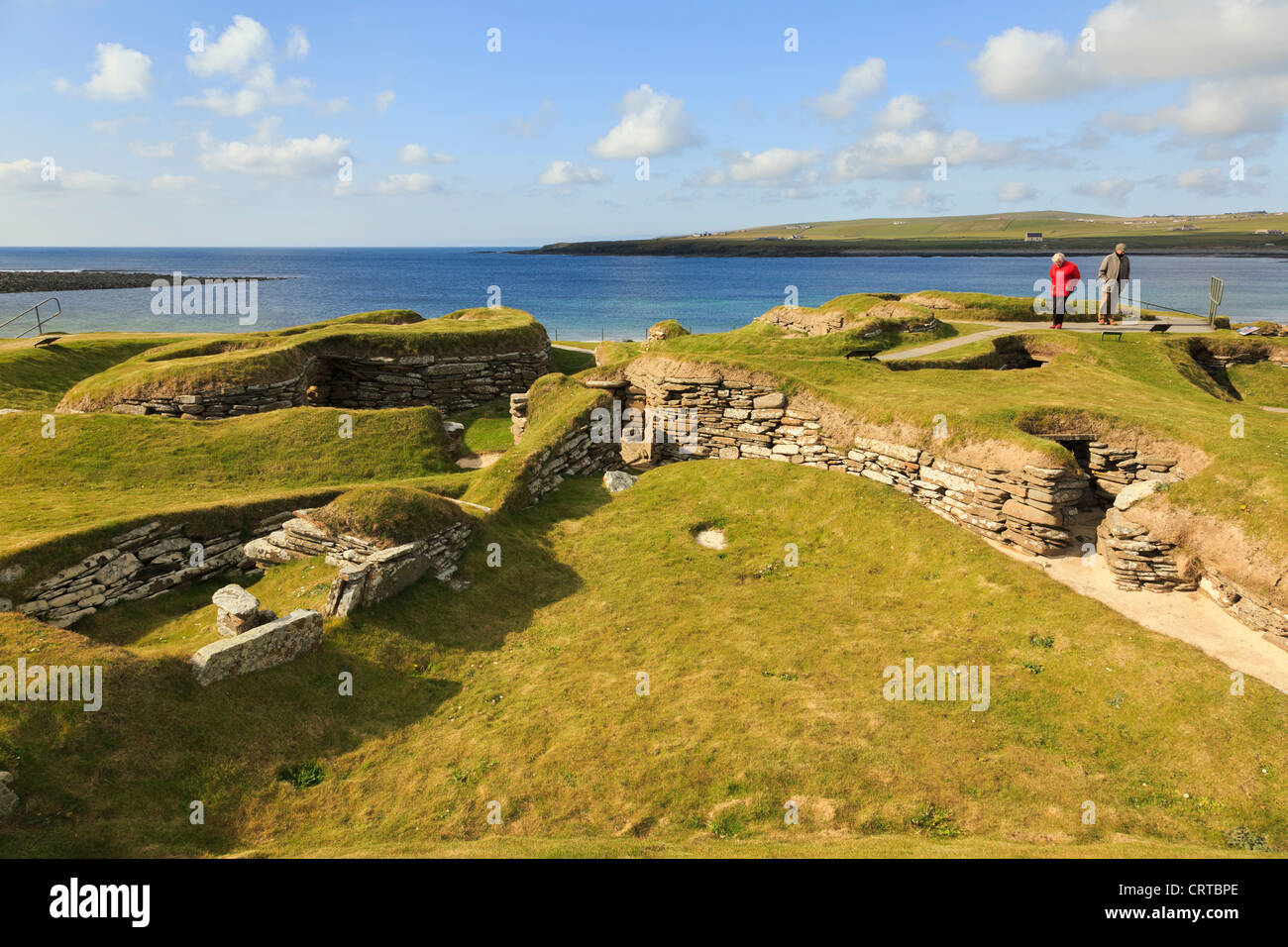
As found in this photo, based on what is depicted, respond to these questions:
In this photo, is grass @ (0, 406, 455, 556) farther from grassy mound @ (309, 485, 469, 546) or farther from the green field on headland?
grassy mound @ (309, 485, 469, 546)

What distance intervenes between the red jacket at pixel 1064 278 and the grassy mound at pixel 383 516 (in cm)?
2592

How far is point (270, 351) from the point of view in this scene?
28391mm

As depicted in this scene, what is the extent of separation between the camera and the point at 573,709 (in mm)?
11703

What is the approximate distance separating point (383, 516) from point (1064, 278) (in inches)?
1087

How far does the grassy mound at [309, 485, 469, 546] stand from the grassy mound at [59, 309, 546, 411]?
50.9 feet

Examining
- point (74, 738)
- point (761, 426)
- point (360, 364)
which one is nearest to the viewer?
point (74, 738)

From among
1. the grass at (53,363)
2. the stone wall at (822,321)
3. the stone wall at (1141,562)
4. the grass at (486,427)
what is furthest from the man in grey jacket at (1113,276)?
the grass at (53,363)

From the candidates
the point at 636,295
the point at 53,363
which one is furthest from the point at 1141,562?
the point at 636,295

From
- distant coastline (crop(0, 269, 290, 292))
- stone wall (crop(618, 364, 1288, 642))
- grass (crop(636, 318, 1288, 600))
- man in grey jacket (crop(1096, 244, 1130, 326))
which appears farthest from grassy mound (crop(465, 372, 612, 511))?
distant coastline (crop(0, 269, 290, 292))

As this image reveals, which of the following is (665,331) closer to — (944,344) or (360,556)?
(944,344)

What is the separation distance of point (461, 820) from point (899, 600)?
10658 mm

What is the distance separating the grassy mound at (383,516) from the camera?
48.7 feet
